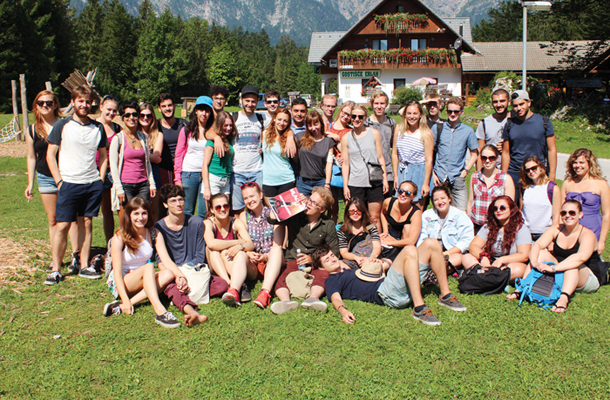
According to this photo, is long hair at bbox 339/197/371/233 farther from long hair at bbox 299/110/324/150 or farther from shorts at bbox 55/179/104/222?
shorts at bbox 55/179/104/222

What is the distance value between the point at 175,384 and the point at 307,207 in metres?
2.44

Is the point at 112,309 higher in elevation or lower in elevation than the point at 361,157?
lower

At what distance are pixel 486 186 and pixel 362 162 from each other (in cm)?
154

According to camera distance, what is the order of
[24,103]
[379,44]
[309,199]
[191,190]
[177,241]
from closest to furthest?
1. [177,241]
2. [309,199]
3. [191,190]
4. [24,103]
5. [379,44]

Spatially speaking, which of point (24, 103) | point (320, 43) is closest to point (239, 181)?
point (24, 103)

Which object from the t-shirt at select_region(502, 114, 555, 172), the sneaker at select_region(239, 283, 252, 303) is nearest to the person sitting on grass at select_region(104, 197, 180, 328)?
the sneaker at select_region(239, 283, 252, 303)

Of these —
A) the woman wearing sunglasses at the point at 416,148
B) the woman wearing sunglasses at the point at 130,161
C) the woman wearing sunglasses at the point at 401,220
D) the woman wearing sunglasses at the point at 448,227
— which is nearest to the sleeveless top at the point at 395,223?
the woman wearing sunglasses at the point at 401,220

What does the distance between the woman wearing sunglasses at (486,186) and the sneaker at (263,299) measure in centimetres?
277

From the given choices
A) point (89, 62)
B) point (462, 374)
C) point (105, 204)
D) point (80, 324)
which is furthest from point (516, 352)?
point (89, 62)

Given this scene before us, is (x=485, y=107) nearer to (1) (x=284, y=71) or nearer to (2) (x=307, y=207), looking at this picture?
(2) (x=307, y=207)

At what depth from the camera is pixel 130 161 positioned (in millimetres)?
6000

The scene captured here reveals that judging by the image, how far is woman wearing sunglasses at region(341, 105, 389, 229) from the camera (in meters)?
6.25

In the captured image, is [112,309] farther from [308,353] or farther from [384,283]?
[384,283]

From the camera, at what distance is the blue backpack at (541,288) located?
489cm
